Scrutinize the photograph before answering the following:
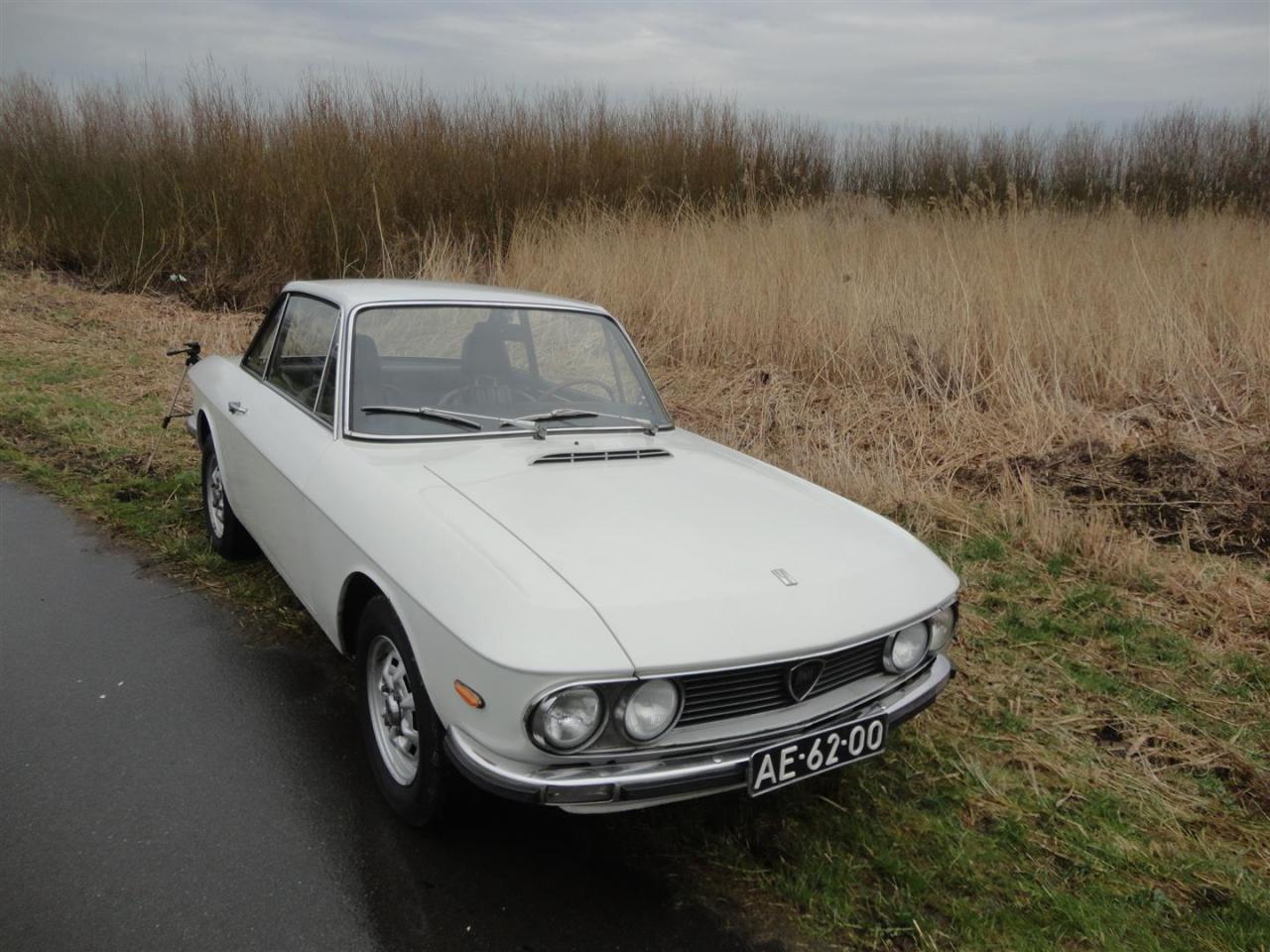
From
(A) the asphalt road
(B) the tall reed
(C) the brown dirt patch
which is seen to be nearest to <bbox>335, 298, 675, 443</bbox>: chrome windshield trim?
(A) the asphalt road

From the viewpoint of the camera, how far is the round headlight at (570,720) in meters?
2.11

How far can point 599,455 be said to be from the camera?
322 centimetres

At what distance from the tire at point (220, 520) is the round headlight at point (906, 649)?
2962 millimetres

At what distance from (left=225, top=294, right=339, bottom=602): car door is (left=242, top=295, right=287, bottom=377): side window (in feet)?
0.05

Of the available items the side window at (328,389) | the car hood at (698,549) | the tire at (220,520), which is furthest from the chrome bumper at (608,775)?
the tire at (220,520)

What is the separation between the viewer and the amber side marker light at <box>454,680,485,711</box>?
85.3 inches

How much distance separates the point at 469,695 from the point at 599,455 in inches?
47.1

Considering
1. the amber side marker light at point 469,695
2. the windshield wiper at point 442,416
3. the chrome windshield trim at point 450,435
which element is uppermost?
the windshield wiper at point 442,416

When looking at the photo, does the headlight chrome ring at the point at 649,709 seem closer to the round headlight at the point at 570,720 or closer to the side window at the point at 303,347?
the round headlight at the point at 570,720

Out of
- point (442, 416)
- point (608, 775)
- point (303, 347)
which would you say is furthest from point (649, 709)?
point (303, 347)

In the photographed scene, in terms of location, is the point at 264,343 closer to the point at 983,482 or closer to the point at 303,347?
the point at 303,347

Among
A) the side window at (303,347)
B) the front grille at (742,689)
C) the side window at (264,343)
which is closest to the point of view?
the front grille at (742,689)

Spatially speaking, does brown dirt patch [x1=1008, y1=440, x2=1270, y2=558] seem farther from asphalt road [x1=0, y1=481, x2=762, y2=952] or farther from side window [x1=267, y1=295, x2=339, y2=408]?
side window [x1=267, y1=295, x2=339, y2=408]

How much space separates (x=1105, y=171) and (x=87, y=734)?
15077mm
